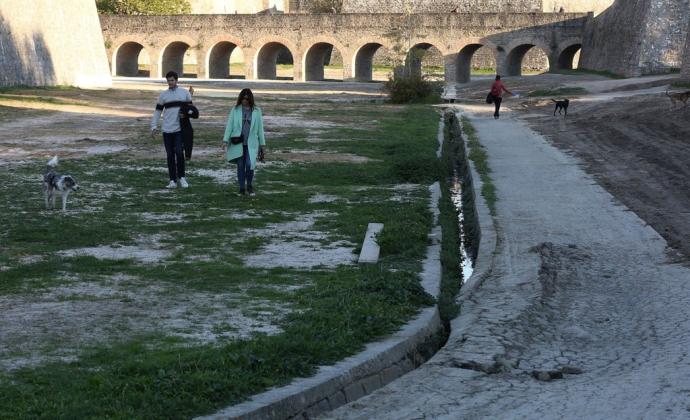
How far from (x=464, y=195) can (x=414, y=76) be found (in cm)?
2160

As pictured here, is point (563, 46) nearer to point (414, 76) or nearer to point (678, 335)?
point (414, 76)

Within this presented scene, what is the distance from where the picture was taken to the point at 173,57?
63.5 meters

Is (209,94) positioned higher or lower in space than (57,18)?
lower

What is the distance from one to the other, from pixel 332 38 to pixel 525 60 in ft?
53.9

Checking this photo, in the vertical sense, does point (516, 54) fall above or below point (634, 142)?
below

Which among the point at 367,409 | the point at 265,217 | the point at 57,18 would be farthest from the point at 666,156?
the point at 57,18

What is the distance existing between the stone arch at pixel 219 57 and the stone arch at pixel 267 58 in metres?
1.25

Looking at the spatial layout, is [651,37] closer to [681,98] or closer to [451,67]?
[451,67]

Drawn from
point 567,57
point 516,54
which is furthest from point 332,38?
point 567,57

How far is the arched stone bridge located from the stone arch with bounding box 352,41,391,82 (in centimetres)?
6

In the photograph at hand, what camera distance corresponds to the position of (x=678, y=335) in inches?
255

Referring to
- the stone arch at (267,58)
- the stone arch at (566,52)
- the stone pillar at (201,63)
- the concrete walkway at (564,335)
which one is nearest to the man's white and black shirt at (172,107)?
the concrete walkway at (564,335)

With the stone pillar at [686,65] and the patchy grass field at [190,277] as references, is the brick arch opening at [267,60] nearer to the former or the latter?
the stone pillar at [686,65]

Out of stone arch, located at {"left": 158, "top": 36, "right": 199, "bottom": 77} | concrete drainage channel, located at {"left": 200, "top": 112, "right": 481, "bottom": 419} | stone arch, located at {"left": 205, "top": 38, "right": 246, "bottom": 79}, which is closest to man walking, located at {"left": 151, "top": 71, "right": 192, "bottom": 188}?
concrete drainage channel, located at {"left": 200, "top": 112, "right": 481, "bottom": 419}
